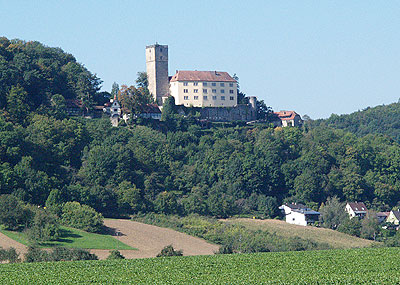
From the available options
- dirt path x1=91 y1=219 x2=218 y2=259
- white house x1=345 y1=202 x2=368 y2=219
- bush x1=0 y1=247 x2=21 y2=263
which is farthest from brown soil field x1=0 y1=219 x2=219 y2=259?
white house x1=345 y1=202 x2=368 y2=219

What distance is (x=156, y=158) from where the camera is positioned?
92.8 metres

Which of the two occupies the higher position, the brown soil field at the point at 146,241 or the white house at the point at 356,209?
the white house at the point at 356,209

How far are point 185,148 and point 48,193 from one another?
26.1 m

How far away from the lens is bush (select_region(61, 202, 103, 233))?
70.1 meters

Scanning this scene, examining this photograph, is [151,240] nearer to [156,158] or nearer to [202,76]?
[156,158]

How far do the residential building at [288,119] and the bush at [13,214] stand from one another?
51.5 meters

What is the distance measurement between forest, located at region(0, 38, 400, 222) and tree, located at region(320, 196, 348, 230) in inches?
179

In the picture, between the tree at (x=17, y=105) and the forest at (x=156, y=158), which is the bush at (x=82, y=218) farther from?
the tree at (x=17, y=105)

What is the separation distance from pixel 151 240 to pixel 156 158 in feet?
80.5

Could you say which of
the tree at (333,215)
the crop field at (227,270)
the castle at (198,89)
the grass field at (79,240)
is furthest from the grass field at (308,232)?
the castle at (198,89)

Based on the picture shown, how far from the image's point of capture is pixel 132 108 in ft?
322

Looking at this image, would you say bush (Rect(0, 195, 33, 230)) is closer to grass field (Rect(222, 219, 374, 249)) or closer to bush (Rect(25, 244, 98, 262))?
bush (Rect(25, 244, 98, 262))

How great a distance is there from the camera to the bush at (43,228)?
210 ft

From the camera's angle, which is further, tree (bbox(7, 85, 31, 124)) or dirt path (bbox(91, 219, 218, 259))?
tree (bbox(7, 85, 31, 124))
